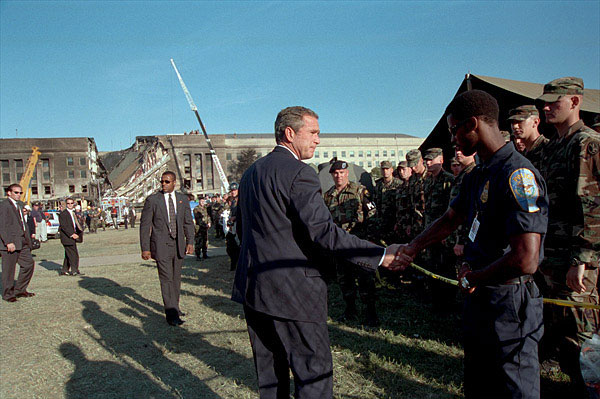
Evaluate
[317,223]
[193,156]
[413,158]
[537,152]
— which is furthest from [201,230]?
[193,156]

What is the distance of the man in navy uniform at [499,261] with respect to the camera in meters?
1.81

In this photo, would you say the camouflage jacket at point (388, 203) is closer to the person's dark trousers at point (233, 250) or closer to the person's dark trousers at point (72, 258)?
the person's dark trousers at point (233, 250)

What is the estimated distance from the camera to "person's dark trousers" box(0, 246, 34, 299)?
823cm

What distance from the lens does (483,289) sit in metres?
2.01

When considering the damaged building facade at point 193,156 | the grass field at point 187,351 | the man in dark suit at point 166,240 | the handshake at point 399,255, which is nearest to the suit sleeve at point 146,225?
the man in dark suit at point 166,240

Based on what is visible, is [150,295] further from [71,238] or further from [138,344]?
[71,238]

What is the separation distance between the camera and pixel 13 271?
8.36 metres

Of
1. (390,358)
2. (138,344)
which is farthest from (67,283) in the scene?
(390,358)

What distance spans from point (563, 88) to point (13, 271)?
10.1 meters

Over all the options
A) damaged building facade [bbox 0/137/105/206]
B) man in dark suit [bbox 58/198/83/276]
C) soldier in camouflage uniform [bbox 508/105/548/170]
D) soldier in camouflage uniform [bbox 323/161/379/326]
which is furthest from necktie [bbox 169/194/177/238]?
damaged building facade [bbox 0/137/105/206]

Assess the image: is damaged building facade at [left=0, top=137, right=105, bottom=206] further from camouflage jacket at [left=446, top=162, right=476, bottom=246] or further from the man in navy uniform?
the man in navy uniform

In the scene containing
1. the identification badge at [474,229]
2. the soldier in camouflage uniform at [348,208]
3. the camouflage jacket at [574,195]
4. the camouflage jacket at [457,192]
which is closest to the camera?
the identification badge at [474,229]

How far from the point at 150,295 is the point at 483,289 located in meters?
7.67

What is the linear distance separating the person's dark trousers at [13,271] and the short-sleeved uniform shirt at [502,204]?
30.8ft
